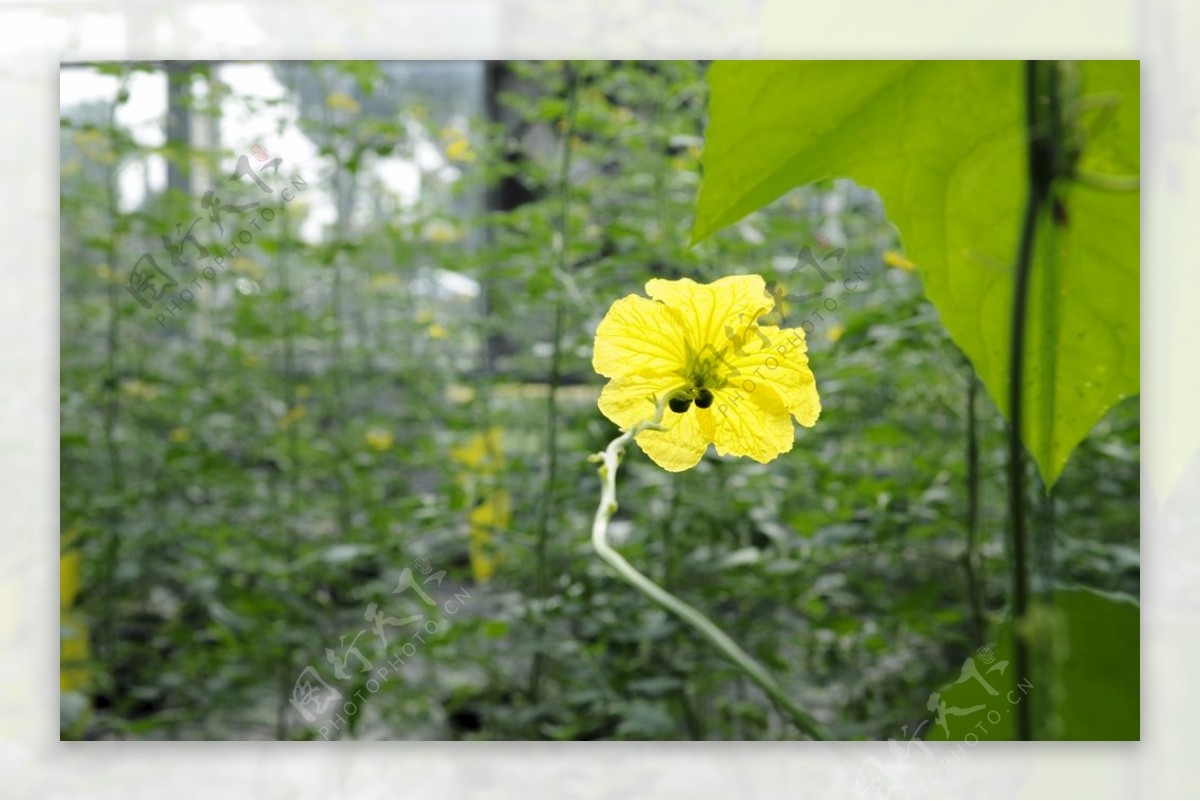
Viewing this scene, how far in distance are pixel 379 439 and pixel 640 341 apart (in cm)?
81

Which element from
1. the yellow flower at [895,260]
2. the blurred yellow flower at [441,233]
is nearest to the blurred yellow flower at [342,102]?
the blurred yellow flower at [441,233]

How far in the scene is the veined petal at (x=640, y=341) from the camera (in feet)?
1.47

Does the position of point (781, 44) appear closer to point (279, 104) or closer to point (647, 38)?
point (647, 38)

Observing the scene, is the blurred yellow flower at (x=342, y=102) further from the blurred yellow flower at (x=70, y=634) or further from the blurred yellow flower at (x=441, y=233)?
the blurred yellow flower at (x=70, y=634)

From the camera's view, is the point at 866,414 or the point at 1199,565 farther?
the point at 866,414

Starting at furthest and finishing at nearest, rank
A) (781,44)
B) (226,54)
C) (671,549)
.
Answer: (671,549), (226,54), (781,44)

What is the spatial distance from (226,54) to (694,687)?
2.62ft

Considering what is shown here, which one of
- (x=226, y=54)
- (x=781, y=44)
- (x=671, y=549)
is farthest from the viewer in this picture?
(x=671, y=549)

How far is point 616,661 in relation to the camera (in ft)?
3.66

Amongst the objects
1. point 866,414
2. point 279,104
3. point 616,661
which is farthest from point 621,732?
point 279,104

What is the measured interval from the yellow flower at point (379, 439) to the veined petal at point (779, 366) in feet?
2.63

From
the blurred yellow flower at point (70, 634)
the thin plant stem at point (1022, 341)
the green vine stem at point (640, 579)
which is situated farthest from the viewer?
the blurred yellow flower at point (70, 634)

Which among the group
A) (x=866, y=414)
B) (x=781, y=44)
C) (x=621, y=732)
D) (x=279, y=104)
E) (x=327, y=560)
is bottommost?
(x=621, y=732)

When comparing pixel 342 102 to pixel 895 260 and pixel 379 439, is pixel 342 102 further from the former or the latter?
pixel 895 260
